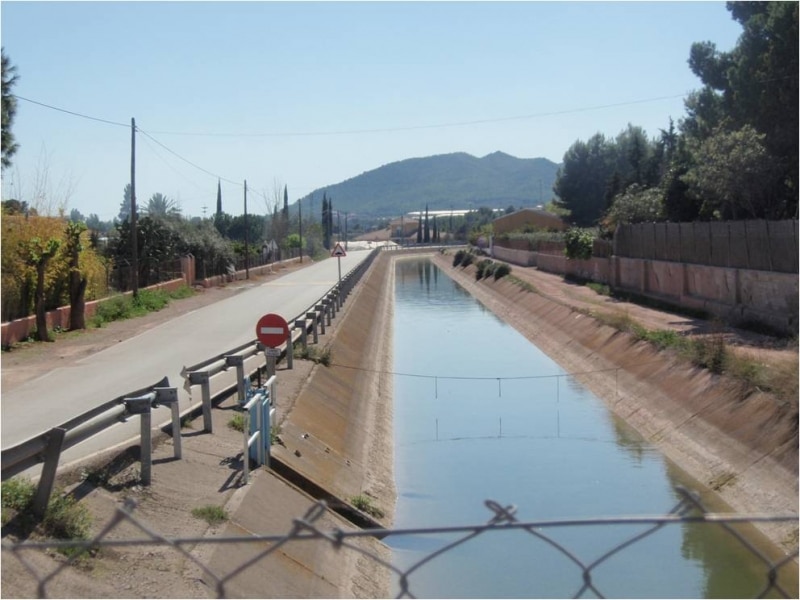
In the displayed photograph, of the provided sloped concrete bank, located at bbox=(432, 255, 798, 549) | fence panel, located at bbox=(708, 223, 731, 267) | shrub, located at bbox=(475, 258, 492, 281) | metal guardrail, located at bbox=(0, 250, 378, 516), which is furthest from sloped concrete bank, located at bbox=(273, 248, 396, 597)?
shrub, located at bbox=(475, 258, 492, 281)

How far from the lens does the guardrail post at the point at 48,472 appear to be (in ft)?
25.9

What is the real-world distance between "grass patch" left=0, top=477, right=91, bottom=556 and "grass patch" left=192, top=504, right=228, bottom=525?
1.60 m

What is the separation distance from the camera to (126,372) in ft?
65.7

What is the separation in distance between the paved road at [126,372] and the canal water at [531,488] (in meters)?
4.21

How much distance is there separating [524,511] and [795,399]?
17.6 feet

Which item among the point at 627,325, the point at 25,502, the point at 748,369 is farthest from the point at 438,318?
the point at 25,502

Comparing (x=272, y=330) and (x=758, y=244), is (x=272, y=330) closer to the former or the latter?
(x=272, y=330)

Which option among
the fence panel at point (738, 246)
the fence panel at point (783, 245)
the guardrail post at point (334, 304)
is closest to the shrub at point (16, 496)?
the fence panel at point (783, 245)

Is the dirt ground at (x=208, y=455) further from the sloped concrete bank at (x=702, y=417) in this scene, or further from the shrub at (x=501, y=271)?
the shrub at (x=501, y=271)

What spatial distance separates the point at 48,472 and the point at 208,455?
4.27 metres

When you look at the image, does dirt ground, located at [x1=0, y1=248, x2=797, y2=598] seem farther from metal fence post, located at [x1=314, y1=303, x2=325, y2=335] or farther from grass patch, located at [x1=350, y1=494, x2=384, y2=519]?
grass patch, located at [x1=350, y1=494, x2=384, y2=519]

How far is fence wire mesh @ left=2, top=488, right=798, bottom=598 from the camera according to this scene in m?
3.33

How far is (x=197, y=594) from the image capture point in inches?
302

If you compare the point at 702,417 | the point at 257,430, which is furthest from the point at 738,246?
the point at 257,430
